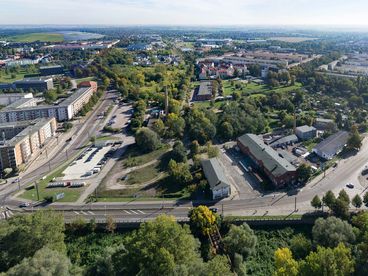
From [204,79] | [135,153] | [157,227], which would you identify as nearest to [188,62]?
[204,79]

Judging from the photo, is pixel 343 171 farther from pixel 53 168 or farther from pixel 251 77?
pixel 251 77

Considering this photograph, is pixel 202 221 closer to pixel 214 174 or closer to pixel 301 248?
pixel 301 248

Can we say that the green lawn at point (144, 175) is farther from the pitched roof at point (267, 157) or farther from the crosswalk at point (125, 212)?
the pitched roof at point (267, 157)

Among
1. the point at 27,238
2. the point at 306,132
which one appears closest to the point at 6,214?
the point at 27,238

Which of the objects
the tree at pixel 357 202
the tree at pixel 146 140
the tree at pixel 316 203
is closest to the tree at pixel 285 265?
the tree at pixel 316 203

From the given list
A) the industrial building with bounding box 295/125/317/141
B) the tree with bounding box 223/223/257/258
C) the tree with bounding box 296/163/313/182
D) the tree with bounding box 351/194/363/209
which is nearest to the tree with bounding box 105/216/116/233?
the tree with bounding box 223/223/257/258
